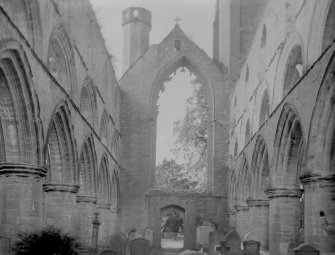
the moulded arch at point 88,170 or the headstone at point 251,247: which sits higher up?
the moulded arch at point 88,170

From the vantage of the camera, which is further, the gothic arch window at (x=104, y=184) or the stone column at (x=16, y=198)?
the gothic arch window at (x=104, y=184)

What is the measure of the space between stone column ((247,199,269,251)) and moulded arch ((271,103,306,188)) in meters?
4.17

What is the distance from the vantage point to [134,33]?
3475cm

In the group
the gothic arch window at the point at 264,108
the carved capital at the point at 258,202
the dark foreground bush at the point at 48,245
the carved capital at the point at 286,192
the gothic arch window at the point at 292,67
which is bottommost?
the dark foreground bush at the point at 48,245

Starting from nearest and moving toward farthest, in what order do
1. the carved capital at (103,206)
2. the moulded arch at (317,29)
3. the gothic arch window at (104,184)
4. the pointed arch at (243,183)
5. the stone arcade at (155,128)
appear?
the stone arcade at (155,128)
the moulded arch at (317,29)
the pointed arch at (243,183)
the gothic arch window at (104,184)
the carved capital at (103,206)

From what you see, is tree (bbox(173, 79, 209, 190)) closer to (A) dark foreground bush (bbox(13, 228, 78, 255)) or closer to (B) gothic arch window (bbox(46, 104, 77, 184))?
(B) gothic arch window (bbox(46, 104, 77, 184))

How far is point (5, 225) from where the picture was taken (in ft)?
34.0

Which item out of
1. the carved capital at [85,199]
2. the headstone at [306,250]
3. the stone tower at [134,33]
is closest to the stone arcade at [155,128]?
the headstone at [306,250]

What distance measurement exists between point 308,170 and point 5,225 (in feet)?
19.2

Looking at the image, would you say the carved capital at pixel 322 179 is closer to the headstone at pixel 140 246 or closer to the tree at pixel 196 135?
the headstone at pixel 140 246

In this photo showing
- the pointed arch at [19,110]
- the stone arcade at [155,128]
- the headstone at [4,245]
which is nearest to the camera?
the headstone at [4,245]

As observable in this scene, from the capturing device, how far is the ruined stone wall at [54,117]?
33.8 feet

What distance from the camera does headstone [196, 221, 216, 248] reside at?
2395 centimetres

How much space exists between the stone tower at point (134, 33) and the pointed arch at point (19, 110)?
78.7ft
